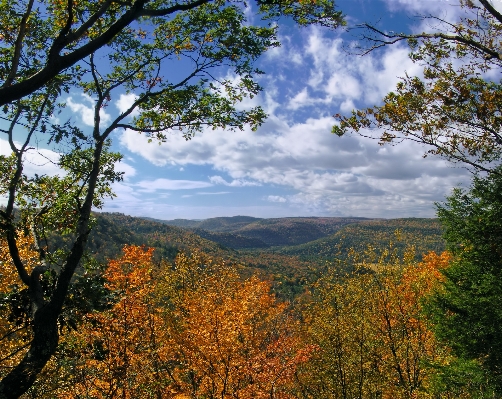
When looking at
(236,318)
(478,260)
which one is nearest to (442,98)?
(236,318)

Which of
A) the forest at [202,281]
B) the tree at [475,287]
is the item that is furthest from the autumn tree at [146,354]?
the tree at [475,287]

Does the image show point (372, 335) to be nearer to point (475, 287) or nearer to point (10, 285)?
point (475, 287)

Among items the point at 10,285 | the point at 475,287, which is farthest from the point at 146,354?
the point at 475,287

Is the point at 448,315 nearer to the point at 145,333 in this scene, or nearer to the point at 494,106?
the point at 494,106

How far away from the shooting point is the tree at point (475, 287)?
45.0ft

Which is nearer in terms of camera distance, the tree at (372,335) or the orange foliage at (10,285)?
the orange foliage at (10,285)

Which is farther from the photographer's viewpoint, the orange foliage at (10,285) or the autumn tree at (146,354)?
the orange foliage at (10,285)

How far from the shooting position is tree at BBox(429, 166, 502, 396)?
540 inches

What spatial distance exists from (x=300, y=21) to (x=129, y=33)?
440 cm

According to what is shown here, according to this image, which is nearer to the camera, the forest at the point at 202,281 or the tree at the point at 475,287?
the forest at the point at 202,281

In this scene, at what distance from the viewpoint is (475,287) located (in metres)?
14.7

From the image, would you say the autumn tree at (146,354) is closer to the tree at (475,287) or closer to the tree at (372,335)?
the tree at (372,335)

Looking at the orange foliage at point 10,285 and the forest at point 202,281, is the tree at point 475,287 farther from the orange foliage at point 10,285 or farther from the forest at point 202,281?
the orange foliage at point 10,285

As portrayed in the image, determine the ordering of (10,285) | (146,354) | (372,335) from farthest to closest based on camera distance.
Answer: (372,335) → (10,285) → (146,354)
